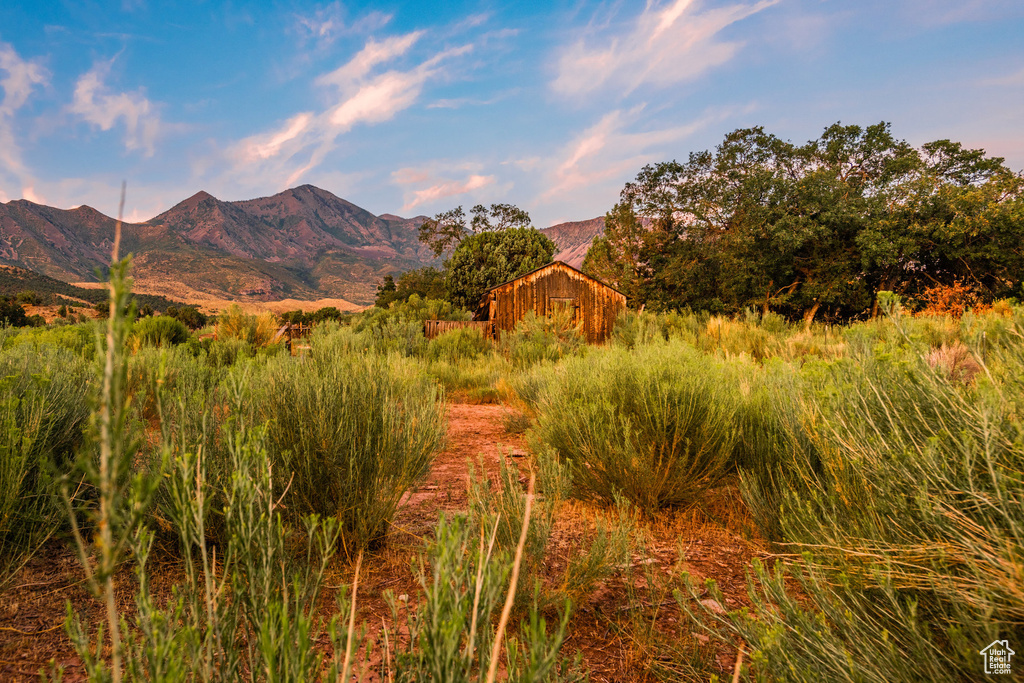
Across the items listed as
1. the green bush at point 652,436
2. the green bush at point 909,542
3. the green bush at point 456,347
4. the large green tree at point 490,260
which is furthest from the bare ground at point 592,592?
the large green tree at point 490,260

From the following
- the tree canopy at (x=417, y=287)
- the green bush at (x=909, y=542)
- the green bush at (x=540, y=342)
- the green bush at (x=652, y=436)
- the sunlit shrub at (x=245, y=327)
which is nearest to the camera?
the green bush at (x=909, y=542)

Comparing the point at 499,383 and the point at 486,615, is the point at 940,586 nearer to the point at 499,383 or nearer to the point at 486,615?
the point at 486,615

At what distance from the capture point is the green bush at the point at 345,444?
287 cm

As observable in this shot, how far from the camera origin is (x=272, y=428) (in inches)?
118

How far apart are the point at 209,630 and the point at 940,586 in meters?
1.99

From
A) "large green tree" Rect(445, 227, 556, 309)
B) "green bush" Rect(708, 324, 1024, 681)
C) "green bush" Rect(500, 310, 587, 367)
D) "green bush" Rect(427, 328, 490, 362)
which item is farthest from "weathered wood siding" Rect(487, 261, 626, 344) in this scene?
"green bush" Rect(708, 324, 1024, 681)

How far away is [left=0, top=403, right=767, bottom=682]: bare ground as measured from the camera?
2062mm

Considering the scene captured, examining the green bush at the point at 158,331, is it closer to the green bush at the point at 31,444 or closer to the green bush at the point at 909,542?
the green bush at the point at 31,444

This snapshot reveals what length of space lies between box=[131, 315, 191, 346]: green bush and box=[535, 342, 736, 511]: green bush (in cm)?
1008

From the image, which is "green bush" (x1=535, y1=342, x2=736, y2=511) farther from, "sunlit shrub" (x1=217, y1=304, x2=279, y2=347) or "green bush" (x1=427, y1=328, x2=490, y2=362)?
"sunlit shrub" (x1=217, y1=304, x2=279, y2=347)

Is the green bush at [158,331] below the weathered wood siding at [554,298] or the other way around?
below

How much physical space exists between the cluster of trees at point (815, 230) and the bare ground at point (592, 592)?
22525mm

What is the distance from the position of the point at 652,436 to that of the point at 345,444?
2.18 m

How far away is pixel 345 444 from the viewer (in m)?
2.99
